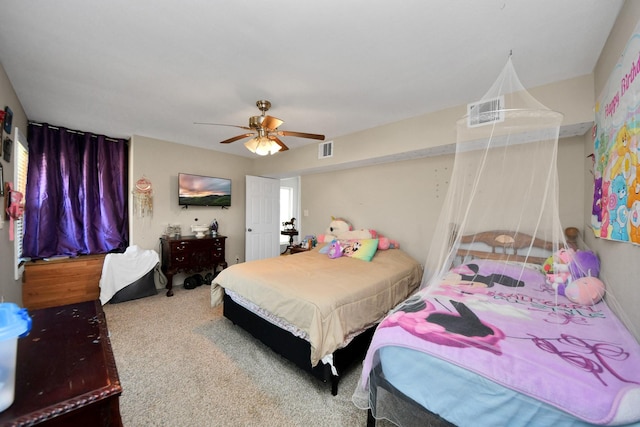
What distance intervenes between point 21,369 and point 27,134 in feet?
12.8

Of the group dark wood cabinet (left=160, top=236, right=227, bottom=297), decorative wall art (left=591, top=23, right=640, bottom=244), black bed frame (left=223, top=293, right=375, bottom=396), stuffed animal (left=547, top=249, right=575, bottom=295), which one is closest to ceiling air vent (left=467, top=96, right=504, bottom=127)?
decorative wall art (left=591, top=23, right=640, bottom=244)

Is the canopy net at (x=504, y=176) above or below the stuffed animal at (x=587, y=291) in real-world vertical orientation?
above

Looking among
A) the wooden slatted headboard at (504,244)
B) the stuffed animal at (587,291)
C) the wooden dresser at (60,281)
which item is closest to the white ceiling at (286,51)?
the wooden slatted headboard at (504,244)

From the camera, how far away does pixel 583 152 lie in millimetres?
2281

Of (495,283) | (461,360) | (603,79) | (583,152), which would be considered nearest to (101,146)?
(461,360)

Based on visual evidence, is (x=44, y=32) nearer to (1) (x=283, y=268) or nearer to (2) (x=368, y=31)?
(2) (x=368, y=31)

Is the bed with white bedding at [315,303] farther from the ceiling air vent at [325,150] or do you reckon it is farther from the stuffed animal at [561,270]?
the ceiling air vent at [325,150]

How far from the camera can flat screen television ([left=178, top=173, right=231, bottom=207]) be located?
4117 mm

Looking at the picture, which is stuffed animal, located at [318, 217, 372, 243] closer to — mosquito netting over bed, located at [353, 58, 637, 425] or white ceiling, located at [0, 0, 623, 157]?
mosquito netting over bed, located at [353, 58, 637, 425]

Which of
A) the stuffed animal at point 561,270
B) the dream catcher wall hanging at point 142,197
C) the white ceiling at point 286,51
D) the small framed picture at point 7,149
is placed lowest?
the stuffed animal at point 561,270

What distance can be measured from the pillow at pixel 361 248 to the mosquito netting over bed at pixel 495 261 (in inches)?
36.4

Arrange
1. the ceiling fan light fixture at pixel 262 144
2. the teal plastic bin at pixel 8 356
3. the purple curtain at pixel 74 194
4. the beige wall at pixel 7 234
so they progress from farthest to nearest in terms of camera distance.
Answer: the purple curtain at pixel 74 194, the ceiling fan light fixture at pixel 262 144, the beige wall at pixel 7 234, the teal plastic bin at pixel 8 356

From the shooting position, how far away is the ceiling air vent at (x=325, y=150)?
12.6 ft

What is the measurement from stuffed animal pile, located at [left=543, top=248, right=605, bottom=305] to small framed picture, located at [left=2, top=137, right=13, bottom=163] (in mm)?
4457
